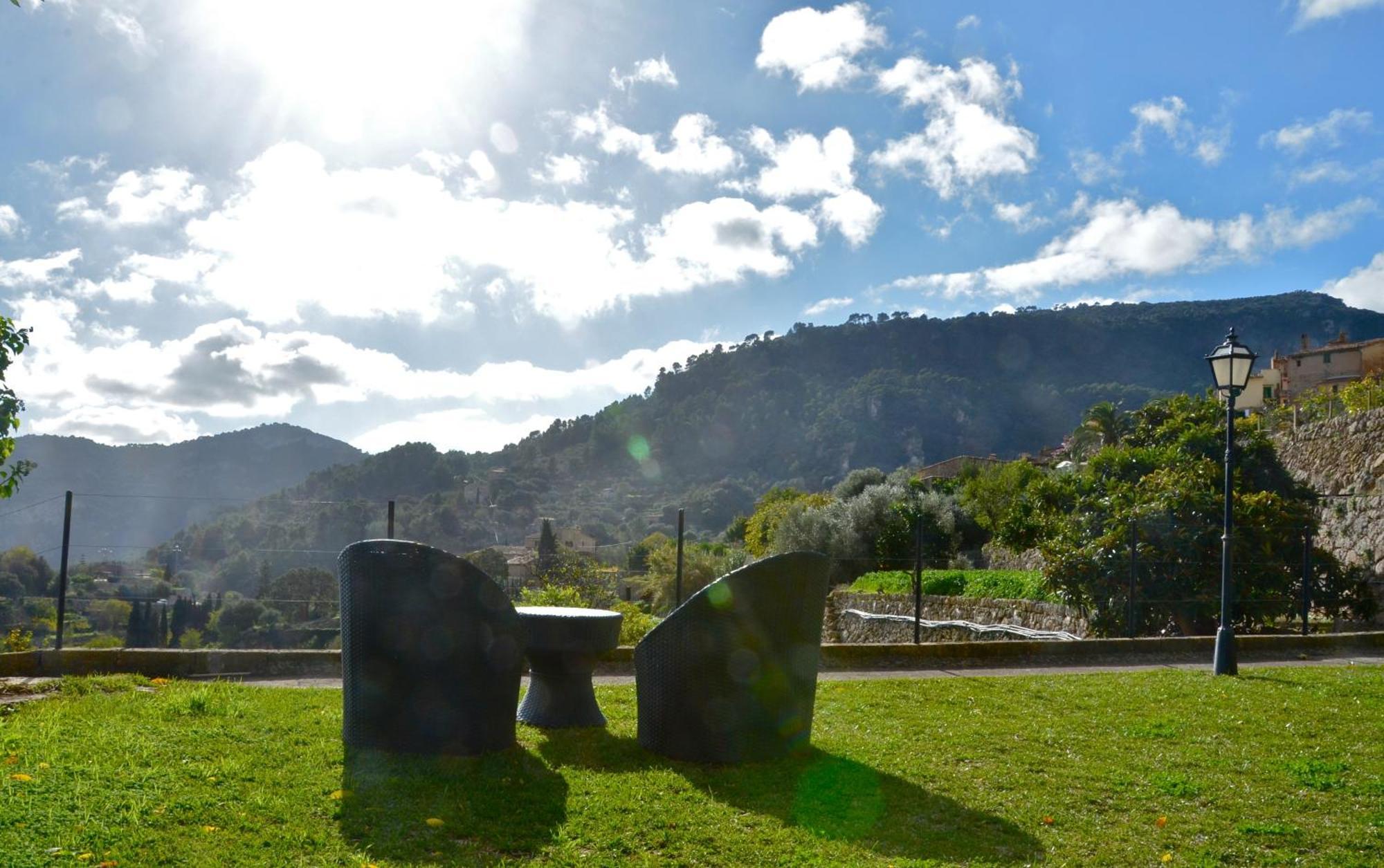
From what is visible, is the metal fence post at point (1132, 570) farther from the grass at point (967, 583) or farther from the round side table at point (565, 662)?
the round side table at point (565, 662)

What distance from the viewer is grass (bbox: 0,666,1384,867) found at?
137 inches

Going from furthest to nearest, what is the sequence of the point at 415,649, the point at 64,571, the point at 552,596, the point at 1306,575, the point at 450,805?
the point at 1306,575 < the point at 552,596 < the point at 64,571 < the point at 415,649 < the point at 450,805

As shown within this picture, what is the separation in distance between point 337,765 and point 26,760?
1.22 m

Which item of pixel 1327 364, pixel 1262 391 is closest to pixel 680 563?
pixel 1262 391

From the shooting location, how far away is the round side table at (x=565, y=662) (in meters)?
5.48

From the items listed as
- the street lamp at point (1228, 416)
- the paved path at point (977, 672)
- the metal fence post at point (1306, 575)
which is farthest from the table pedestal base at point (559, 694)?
the metal fence post at point (1306, 575)

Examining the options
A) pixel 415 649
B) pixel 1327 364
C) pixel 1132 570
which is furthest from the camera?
pixel 1327 364

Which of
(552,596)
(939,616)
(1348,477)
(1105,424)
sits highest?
(1105,424)

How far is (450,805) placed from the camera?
3951 mm

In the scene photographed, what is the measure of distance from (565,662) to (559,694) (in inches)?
8.0

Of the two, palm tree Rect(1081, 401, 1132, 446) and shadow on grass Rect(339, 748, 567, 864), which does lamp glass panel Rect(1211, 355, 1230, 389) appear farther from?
palm tree Rect(1081, 401, 1132, 446)

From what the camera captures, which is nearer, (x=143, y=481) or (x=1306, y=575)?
(x=1306, y=575)

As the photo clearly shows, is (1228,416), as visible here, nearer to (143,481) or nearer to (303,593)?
(303,593)

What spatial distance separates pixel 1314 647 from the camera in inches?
460
